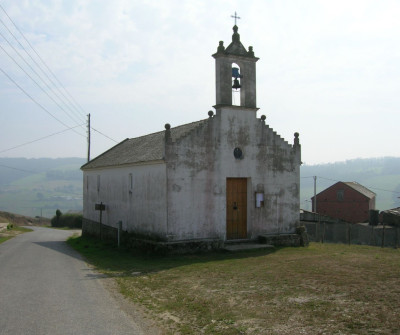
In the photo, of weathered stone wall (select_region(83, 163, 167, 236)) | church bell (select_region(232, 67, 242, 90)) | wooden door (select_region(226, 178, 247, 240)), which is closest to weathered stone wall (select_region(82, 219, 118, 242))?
weathered stone wall (select_region(83, 163, 167, 236))

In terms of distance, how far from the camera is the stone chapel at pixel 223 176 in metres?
17.5

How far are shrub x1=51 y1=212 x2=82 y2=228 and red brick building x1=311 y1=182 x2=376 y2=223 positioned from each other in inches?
1163

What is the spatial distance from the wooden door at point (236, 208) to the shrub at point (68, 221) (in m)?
34.7

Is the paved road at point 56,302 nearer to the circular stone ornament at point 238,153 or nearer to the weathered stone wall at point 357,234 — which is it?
the circular stone ornament at point 238,153

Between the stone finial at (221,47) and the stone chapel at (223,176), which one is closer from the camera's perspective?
the stone chapel at (223,176)

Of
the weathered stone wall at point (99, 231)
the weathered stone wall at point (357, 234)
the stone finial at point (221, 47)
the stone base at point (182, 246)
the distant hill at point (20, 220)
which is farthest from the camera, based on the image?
the distant hill at point (20, 220)

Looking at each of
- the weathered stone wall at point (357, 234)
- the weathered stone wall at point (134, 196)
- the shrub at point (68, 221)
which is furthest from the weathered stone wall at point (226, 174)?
the shrub at point (68, 221)

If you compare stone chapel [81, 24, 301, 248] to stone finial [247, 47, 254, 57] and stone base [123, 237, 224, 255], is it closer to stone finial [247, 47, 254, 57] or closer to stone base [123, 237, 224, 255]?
stone finial [247, 47, 254, 57]

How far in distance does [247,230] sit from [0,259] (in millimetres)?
10526

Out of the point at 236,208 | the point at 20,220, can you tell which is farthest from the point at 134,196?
the point at 20,220

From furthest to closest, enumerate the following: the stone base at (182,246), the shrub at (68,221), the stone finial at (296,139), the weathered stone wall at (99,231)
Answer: the shrub at (68,221) → the weathered stone wall at (99,231) → the stone finial at (296,139) → the stone base at (182,246)

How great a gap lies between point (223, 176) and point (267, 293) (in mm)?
9132

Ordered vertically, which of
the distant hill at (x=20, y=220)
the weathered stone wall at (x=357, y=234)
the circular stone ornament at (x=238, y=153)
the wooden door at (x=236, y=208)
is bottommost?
the distant hill at (x=20, y=220)

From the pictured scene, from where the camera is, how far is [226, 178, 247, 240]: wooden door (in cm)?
1891
